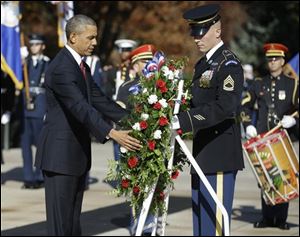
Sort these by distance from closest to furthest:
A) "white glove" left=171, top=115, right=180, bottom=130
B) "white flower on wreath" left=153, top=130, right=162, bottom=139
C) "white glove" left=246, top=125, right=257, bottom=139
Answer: "white flower on wreath" left=153, top=130, right=162, bottom=139
"white glove" left=171, top=115, right=180, bottom=130
"white glove" left=246, top=125, right=257, bottom=139

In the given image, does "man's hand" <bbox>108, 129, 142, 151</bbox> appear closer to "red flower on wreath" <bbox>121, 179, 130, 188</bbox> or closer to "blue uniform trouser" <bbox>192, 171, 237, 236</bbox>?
"red flower on wreath" <bbox>121, 179, 130, 188</bbox>

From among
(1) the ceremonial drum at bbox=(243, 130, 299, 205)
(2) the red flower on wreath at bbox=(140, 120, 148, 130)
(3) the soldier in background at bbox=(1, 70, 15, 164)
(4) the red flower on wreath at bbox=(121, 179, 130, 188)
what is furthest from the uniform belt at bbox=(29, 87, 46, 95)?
(2) the red flower on wreath at bbox=(140, 120, 148, 130)

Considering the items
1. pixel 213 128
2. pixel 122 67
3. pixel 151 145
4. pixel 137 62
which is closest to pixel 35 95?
pixel 122 67

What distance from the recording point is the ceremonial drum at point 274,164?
10.1 m

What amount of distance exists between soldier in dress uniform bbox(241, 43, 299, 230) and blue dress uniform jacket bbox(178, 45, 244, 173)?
12.3ft

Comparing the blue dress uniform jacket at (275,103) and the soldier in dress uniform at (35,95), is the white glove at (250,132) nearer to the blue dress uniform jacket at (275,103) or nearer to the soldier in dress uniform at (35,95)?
the blue dress uniform jacket at (275,103)

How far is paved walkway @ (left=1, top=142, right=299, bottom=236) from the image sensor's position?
10.6 meters

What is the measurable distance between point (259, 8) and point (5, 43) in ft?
52.4

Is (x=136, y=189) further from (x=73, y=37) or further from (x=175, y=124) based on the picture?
(x=73, y=37)

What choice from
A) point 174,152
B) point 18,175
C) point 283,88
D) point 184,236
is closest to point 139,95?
point 174,152

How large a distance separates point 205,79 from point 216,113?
34cm

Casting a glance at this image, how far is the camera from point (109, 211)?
12039mm

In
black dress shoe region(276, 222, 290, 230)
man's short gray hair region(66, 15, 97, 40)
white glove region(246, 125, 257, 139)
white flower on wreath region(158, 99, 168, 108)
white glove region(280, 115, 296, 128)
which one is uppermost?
man's short gray hair region(66, 15, 97, 40)

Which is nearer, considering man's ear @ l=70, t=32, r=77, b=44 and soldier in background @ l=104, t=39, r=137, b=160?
man's ear @ l=70, t=32, r=77, b=44
